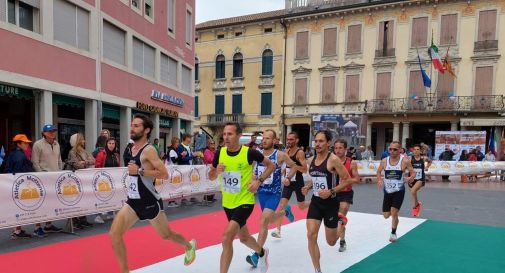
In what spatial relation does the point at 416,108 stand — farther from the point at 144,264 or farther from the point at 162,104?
the point at 144,264

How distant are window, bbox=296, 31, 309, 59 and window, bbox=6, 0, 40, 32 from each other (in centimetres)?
2476

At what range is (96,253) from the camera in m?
5.84

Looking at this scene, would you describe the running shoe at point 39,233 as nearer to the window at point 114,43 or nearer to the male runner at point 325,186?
the male runner at point 325,186

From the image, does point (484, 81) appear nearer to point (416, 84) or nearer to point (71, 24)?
point (416, 84)

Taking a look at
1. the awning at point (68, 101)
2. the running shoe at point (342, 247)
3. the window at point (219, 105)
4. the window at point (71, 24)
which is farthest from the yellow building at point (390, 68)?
the running shoe at point (342, 247)

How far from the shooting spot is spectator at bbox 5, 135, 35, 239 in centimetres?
666

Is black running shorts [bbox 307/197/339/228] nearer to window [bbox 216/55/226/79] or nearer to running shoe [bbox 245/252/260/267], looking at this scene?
running shoe [bbox 245/252/260/267]

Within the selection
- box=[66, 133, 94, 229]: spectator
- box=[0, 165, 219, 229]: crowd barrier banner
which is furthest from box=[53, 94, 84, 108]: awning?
box=[0, 165, 219, 229]: crowd barrier banner

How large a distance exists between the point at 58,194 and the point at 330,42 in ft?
95.9

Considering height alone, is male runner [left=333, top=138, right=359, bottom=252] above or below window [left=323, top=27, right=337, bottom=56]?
below

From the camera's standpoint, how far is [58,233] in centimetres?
714

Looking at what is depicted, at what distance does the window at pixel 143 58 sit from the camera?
18.0 metres

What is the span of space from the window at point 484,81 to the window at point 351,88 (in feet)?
29.0

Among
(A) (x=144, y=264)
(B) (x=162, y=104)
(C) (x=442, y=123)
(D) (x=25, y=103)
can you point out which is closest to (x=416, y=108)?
(C) (x=442, y=123)
